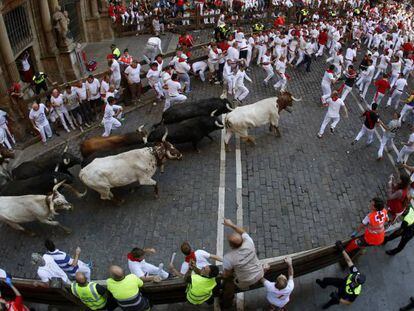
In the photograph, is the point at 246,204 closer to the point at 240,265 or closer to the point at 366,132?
the point at 240,265

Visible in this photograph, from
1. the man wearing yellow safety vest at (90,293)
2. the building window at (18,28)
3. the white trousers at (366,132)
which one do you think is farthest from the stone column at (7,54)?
the white trousers at (366,132)

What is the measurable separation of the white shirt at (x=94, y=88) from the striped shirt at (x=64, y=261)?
24.2 ft

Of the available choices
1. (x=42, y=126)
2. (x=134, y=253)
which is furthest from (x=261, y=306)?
(x=42, y=126)

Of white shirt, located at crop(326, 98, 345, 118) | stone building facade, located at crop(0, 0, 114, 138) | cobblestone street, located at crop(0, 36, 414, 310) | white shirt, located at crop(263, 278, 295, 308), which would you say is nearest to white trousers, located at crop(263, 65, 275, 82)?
cobblestone street, located at crop(0, 36, 414, 310)

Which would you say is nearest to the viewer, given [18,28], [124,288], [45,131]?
[124,288]

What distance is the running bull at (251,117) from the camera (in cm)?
1197

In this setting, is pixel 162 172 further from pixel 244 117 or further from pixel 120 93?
pixel 120 93

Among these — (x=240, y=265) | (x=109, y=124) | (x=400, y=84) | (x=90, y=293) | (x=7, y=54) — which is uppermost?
(x=7, y=54)

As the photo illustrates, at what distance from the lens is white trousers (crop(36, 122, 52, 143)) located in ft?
40.8

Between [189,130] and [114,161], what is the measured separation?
9.33ft

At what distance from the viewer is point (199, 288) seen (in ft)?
20.6

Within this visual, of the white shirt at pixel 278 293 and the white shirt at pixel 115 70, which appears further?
the white shirt at pixel 115 70

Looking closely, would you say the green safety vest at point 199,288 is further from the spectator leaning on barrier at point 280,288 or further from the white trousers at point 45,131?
the white trousers at point 45,131


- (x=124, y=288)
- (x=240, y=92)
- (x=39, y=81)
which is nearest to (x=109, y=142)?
(x=39, y=81)
